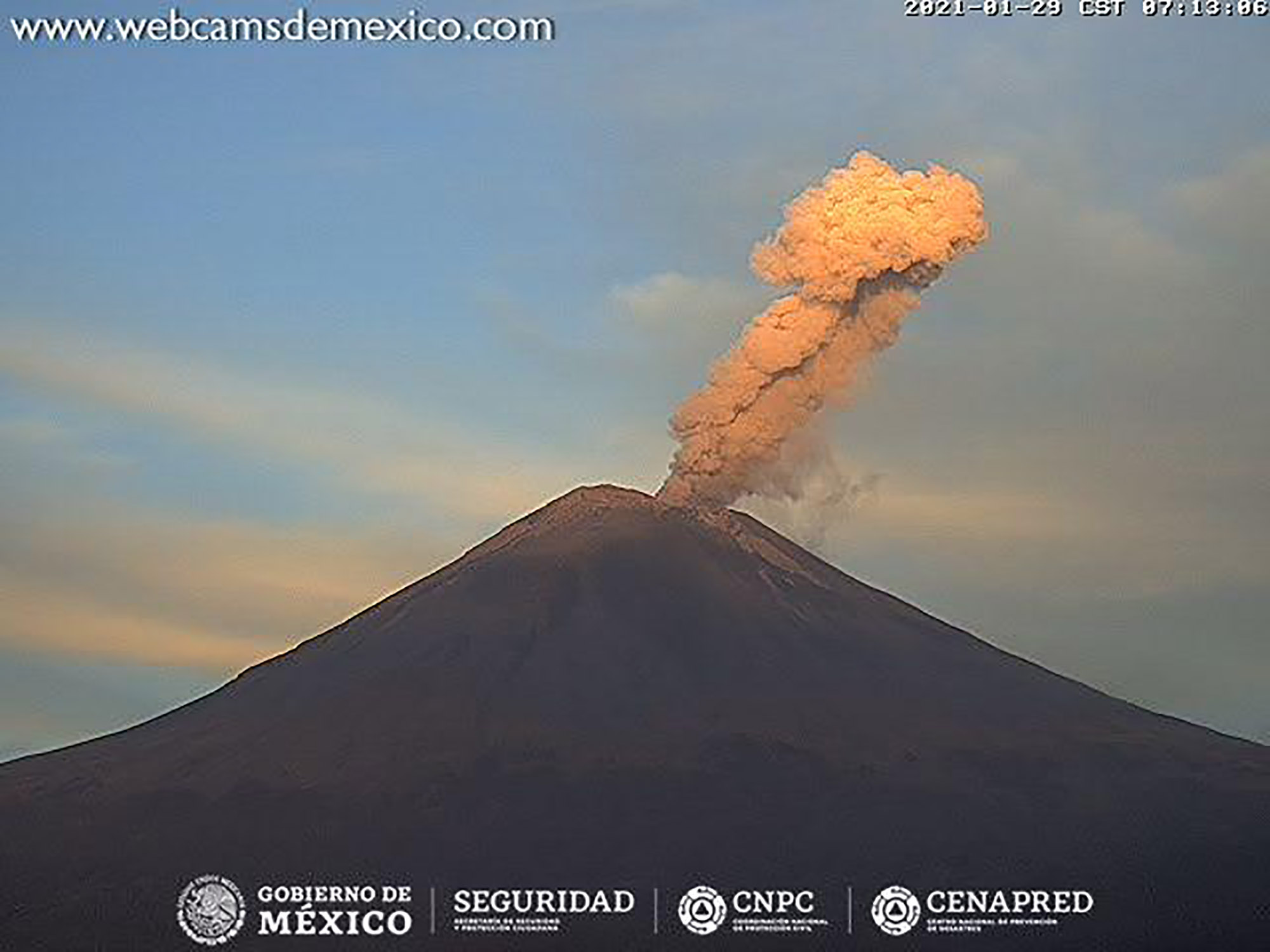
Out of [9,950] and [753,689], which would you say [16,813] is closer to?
[9,950]

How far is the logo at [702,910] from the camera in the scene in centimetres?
6394

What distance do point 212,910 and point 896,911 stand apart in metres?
18.5

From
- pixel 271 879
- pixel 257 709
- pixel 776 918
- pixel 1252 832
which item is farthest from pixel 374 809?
pixel 1252 832

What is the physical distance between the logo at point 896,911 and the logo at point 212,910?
15617mm

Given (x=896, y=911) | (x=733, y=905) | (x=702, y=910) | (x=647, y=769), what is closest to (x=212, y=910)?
(x=702, y=910)

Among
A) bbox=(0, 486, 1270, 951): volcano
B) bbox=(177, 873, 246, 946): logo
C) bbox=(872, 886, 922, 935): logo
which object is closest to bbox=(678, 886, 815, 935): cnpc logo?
bbox=(0, 486, 1270, 951): volcano

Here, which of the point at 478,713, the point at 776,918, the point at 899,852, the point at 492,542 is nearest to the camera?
the point at 776,918

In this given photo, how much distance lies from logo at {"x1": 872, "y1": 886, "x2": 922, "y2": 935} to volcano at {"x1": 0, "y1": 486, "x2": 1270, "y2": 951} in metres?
1.05

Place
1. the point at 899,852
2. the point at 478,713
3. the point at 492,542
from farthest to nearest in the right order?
the point at 492,542
the point at 478,713
the point at 899,852

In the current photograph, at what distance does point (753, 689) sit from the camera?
79.3 metres

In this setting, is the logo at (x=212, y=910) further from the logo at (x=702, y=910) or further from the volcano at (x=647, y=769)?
the logo at (x=702, y=910)

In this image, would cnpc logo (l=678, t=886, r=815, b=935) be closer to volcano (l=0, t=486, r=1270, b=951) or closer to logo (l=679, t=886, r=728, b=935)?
logo (l=679, t=886, r=728, b=935)

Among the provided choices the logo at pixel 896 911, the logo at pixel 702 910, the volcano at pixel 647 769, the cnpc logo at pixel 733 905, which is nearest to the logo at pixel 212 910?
the volcano at pixel 647 769

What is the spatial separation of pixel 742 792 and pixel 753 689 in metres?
4.88
